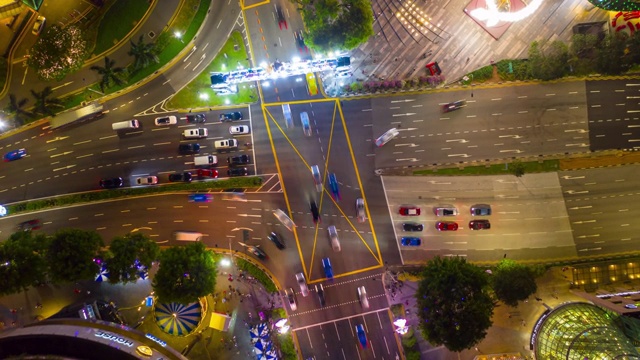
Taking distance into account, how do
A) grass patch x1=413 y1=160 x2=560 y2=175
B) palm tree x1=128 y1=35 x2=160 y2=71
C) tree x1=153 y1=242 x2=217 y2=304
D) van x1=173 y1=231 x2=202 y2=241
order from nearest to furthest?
tree x1=153 y1=242 x2=217 y2=304, van x1=173 y1=231 x2=202 y2=241, grass patch x1=413 y1=160 x2=560 y2=175, palm tree x1=128 y1=35 x2=160 y2=71

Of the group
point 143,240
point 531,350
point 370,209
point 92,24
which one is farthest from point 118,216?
point 531,350

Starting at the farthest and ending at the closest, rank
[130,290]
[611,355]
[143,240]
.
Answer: [130,290]
[143,240]
[611,355]

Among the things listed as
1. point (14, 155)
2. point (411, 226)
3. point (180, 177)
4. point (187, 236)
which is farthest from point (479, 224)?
point (14, 155)

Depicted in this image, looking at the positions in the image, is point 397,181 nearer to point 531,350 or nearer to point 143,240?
point 531,350

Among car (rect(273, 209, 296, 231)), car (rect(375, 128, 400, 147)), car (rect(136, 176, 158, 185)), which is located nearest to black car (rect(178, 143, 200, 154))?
car (rect(136, 176, 158, 185))

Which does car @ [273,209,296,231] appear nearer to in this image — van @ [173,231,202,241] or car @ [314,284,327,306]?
car @ [314,284,327,306]

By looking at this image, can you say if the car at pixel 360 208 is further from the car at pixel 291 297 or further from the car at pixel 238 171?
the car at pixel 238 171
